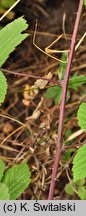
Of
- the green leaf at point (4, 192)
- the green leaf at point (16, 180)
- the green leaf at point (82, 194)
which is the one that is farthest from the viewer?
the green leaf at point (82, 194)

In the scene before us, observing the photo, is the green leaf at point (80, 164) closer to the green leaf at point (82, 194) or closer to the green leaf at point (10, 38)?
the green leaf at point (10, 38)

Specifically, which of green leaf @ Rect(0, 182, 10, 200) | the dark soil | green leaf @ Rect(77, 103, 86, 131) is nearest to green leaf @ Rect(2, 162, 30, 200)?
green leaf @ Rect(0, 182, 10, 200)

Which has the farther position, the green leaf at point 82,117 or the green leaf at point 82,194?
the green leaf at point 82,194

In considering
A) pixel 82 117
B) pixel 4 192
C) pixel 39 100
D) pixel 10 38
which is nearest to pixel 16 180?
pixel 4 192

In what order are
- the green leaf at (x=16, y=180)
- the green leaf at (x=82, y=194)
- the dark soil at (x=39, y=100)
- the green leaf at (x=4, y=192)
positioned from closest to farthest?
the green leaf at (x=4, y=192), the green leaf at (x=16, y=180), the green leaf at (x=82, y=194), the dark soil at (x=39, y=100)

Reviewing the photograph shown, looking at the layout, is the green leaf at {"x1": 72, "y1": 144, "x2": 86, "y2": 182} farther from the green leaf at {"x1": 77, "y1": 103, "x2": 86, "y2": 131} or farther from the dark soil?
the dark soil

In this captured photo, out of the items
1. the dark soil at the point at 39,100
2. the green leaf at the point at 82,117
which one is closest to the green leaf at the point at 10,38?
the green leaf at the point at 82,117

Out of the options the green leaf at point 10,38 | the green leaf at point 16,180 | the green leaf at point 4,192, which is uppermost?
the green leaf at point 10,38
